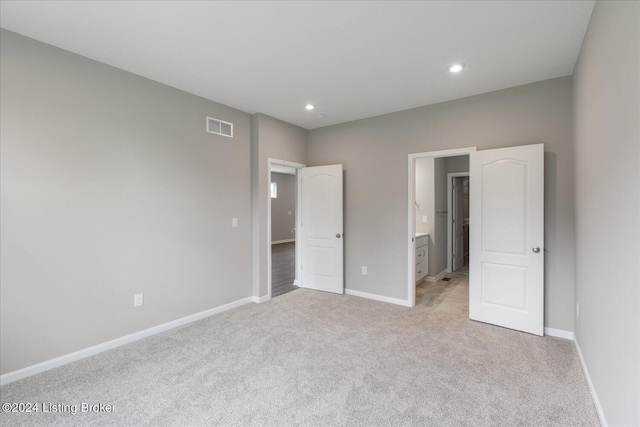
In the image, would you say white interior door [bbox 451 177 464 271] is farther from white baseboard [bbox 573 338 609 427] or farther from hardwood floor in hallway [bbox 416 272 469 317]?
white baseboard [bbox 573 338 609 427]

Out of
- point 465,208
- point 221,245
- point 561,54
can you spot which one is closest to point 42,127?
point 221,245

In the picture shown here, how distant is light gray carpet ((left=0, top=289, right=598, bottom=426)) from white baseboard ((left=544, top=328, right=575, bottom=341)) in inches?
4.9

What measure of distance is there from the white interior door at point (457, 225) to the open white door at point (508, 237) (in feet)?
8.97

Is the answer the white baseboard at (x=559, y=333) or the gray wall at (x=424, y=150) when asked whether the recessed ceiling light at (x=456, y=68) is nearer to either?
the gray wall at (x=424, y=150)

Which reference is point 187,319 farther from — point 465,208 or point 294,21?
point 465,208

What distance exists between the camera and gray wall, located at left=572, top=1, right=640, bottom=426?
1.28m

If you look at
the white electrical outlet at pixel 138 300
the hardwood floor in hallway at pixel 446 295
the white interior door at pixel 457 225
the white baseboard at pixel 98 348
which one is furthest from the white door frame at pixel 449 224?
the white electrical outlet at pixel 138 300

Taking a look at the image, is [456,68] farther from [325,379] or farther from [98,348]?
[98,348]

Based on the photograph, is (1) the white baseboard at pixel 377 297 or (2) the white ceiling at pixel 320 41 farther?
(1) the white baseboard at pixel 377 297

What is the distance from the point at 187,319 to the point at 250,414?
189cm

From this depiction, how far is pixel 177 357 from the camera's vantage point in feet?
8.50

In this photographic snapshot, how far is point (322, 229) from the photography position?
4672 millimetres

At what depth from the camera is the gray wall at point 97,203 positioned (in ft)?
7.42

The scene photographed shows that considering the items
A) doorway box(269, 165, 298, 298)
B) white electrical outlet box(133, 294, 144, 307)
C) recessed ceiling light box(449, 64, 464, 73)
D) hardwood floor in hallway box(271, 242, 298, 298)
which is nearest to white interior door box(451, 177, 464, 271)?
hardwood floor in hallway box(271, 242, 298, 298)
